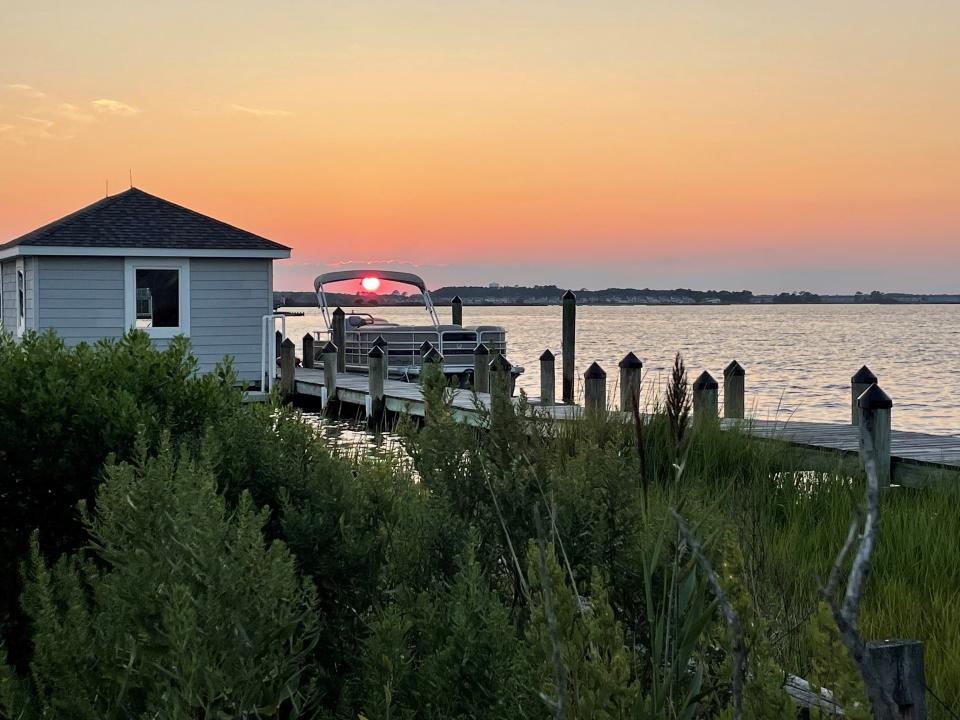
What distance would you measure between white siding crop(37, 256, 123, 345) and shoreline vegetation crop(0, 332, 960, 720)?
15.1 metres

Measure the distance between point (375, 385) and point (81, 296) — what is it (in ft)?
19.2

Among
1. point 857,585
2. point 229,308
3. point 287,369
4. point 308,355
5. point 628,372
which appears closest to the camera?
point 857,585

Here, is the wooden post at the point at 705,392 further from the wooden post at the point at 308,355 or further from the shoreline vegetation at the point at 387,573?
the wooden post at the point at 308,355

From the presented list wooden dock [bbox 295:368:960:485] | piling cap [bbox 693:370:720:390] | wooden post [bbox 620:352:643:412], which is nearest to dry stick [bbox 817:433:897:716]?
wooden dock [bbox 295:368:960:485]

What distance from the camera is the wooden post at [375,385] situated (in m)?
20.5

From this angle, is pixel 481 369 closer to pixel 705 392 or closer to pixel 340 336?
pixel 705 392

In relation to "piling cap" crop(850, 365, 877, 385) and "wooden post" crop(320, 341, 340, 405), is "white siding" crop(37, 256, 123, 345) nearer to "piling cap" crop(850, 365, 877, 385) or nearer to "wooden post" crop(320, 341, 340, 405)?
"wooden post" crop(320, 341, 340, 405)

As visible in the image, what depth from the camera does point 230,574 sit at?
101 inches

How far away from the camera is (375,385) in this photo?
20.8 metres

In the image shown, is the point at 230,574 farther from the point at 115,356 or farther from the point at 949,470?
the point at 949,470

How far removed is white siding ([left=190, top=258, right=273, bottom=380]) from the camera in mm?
21375

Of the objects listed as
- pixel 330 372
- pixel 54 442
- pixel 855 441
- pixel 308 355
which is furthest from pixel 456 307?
pixel 54 442

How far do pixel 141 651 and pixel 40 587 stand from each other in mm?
511

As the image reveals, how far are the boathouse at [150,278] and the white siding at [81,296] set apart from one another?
0.02m
